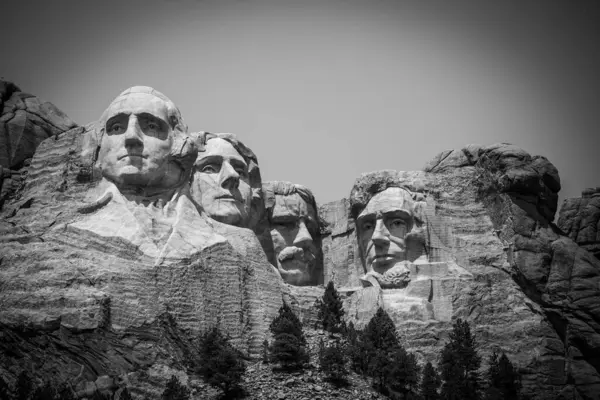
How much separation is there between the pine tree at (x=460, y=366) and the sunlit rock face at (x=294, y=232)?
14.5ft

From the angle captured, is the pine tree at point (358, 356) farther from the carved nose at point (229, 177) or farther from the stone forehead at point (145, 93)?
the stone forehead at point (145, 93)

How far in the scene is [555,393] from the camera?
96.4 ft

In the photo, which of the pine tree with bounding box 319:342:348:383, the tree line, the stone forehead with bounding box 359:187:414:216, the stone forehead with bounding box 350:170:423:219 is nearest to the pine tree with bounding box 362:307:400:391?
the tree line

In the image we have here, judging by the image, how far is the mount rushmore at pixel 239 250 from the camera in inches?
1054

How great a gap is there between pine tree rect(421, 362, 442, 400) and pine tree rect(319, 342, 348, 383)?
152cm

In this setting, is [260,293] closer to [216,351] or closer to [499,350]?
[216,351]

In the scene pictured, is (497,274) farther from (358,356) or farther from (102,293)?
(102,293)

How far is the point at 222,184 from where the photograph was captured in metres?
31.3

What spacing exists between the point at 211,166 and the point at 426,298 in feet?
17.4

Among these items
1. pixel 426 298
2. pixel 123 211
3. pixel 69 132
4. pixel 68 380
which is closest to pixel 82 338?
pixel 68 380

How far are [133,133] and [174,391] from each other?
578cm

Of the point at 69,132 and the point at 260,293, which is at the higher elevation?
the point at 69,132

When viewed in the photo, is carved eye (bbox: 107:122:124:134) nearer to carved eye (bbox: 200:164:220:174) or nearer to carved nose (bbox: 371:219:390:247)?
carved eye (bbox: 200:164:220:174)

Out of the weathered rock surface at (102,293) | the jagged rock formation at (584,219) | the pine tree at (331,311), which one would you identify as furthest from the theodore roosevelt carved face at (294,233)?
the jagged rock formation at (584,219)
